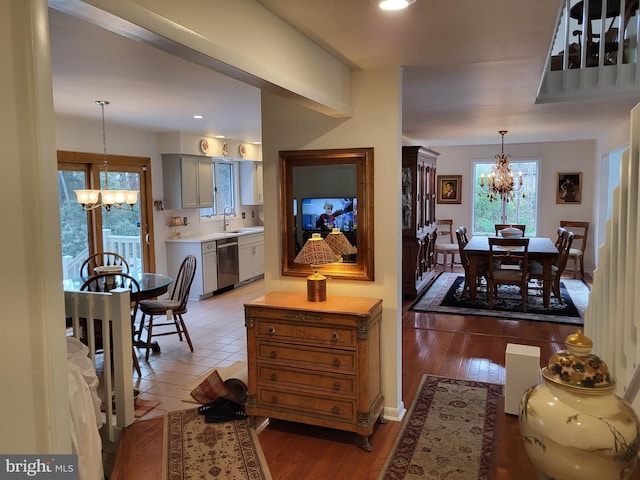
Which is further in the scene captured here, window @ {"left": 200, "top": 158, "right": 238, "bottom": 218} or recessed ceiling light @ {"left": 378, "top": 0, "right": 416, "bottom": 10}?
window @ {"left": 200, "top": 158, "right": 238, "bottom": 218}

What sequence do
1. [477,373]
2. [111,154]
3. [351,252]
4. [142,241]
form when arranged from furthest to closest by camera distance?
1. [142,241]
2. [111,154]
3. [477,373]
4. [351,252]

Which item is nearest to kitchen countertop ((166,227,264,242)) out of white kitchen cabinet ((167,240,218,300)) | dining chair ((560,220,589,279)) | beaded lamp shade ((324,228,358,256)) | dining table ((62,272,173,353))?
white kitchen cabinet ((167,240,218,300))

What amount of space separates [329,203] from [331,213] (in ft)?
0.23

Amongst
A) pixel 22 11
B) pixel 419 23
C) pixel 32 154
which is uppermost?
pixel 419 23

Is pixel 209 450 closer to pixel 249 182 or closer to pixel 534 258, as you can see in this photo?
pixel 534 258

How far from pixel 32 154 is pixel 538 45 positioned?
8.76ft

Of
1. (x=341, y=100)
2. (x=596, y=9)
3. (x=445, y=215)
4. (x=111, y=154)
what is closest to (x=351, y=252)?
(x=341, y=100)

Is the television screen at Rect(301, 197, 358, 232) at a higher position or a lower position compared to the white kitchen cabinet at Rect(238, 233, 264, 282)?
higher

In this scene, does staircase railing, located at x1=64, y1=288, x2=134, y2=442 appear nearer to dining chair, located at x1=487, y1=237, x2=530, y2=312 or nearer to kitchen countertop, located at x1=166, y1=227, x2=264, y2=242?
kitchen countertop, located at x1=166, y1=227, x2=264, y2=242

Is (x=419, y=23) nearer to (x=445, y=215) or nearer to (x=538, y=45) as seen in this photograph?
(x=538, y=45)

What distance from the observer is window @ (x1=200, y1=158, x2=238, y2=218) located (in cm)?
811

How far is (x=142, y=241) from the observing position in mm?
6562

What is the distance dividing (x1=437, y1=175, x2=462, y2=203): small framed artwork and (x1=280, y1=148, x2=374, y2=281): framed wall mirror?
691cm

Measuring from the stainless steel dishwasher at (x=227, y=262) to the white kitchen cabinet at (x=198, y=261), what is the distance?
17 cm
